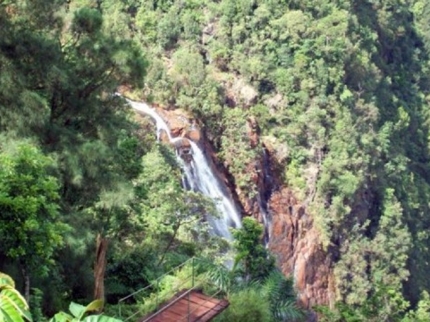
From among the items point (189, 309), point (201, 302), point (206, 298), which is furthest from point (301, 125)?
point (189, 309)

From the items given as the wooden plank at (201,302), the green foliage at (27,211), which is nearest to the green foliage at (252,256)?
the wooden plank at (201,302)

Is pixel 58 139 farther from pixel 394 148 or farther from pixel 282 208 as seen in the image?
pixel 394 148

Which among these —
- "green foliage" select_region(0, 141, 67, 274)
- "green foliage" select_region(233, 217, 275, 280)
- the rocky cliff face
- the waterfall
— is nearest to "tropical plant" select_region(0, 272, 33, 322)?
"green foliage" select_region(0, 141, 67, 274)

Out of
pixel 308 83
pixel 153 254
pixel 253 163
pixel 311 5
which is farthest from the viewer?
pixel 311 5

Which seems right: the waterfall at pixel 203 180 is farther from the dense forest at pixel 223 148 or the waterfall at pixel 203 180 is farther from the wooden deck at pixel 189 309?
the wooden deck at pixel 189 309

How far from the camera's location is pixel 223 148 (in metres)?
23.5

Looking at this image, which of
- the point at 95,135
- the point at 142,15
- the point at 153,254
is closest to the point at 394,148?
the point at 142,15

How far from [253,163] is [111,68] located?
45.1ft

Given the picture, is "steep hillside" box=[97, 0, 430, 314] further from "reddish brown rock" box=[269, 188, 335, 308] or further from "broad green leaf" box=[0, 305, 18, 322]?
"broad green leaf" box=[0, 305, 18, 322]

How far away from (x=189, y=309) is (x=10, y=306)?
4026 millimetres

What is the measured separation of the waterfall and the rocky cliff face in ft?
1.12

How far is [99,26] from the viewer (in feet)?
32.5

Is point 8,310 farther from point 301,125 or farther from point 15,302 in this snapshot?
point 301,125

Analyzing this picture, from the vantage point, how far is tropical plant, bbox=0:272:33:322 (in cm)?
354
